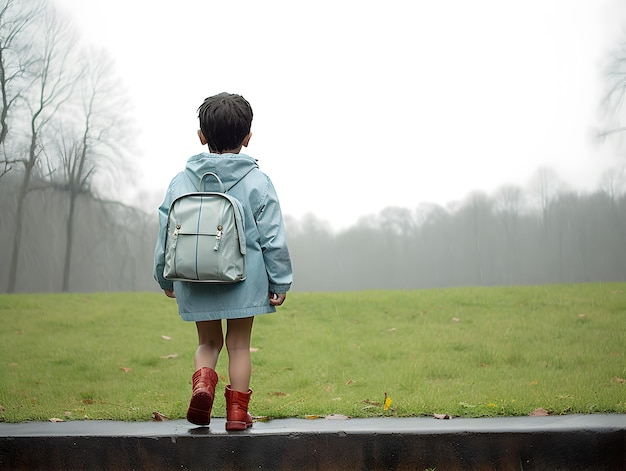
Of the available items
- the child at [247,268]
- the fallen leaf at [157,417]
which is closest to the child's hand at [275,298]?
the child at [247,268]

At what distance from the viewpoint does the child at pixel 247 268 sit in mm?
2645

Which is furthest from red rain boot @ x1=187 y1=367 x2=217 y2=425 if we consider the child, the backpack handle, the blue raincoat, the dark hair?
the dark hair

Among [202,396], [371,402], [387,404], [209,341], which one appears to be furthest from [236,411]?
[371,402]

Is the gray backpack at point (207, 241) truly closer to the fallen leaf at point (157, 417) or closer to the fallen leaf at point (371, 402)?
the fallen leaf at point (157, 417)

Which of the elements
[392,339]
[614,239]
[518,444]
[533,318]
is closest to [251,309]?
[518,444]

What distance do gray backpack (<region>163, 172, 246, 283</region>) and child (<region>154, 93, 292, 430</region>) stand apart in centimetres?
11

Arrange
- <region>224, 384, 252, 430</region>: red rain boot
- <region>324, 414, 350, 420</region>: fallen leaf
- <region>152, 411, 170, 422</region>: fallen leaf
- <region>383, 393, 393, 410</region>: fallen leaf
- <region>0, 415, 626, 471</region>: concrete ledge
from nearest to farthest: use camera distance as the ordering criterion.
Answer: <region>0, 415, 626, 471</region>: concrete ledge, <region>224, 384, 252, 430</region>: red rain boot, <region>324, 414, 350, 420</region>: fallen leaf, <region>152, 411, 170, 422</region>: fallen leaf, <region>383, 393, 393, 410</region>: fallen leaf

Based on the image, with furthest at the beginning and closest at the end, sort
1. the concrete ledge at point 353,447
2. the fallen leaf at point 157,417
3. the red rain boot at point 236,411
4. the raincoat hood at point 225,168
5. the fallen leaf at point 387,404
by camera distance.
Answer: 1. the fallen leaf at point 387,404
2. the fallen leaf at point 157,417
3. the raincoat hood at point 225,168
4. the red rain boot at point 236,411
5. the concrete ledge at point 353,447

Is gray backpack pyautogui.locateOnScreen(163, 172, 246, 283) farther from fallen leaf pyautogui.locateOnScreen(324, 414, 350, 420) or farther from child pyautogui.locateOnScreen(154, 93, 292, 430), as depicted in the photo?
fallen leaf pyautogui.locateOnScreen(324, 414, 350, 420)

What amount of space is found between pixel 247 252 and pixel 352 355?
2.95 meters

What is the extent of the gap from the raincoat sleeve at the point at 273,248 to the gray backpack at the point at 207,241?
0.12m

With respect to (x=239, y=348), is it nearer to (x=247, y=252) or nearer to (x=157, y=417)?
(x=247, y=252)

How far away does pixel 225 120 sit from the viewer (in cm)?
273

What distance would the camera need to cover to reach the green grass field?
11.3 ft
